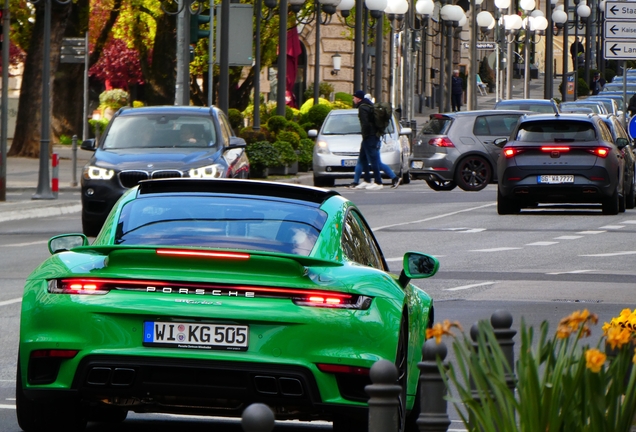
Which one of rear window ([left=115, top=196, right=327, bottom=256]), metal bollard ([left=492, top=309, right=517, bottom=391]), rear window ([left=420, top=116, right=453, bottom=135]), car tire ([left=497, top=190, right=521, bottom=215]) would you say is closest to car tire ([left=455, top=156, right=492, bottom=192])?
rear window ([left=420, top=116, right=453, bottom=135])

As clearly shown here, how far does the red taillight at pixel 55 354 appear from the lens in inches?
271

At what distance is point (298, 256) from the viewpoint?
274 inches

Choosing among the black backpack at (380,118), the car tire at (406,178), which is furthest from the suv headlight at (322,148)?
the car tire at (406,178)

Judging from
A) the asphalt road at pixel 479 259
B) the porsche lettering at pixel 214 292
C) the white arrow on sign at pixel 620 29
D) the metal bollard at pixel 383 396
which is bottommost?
the asphalt road at pixel 479 259

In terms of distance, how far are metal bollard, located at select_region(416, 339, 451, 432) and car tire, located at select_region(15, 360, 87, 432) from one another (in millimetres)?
2064

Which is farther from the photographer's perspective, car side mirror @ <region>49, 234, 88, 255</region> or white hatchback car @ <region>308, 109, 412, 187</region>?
white hatchback car @ <region>308, 109, 412, 187</region>

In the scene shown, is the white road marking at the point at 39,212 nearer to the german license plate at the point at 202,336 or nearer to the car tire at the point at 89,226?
the car tire at the point at 89,226

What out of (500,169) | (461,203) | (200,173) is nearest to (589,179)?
(500,169)

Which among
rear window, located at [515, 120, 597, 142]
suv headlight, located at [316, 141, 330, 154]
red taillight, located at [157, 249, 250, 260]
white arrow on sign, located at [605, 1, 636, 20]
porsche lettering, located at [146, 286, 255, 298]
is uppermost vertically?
white arrow on sign, located at [605, 1, 636, 20]

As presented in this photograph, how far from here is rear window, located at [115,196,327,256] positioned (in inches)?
292

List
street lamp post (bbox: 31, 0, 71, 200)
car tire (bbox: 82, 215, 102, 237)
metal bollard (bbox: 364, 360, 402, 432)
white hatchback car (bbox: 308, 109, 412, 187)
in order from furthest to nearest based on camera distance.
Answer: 1. white hatchback car (bbox: 308, 109, 412, 187)
2. street lamp post (bbox: 31, 0, 71, 200)
3. car tire (bbox: 82, 215, 102, 237)
4. metal bollard (bbox: 364, 360, 402, 432)

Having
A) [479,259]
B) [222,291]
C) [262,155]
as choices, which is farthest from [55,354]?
[262,155]

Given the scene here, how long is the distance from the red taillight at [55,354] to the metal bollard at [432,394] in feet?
5.53

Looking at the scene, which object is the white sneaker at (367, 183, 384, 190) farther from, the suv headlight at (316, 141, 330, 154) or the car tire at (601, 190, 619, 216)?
the car tire at (601, 190, 619, 216)
